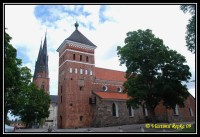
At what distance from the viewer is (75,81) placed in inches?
1371

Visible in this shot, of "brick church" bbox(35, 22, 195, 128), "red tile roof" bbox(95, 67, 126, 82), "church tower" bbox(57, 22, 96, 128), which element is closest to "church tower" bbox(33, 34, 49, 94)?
"red tile roof" bbox(95, 67, 126, 82)

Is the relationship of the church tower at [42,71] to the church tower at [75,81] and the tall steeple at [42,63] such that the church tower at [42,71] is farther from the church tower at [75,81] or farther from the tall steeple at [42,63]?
the church tower at [75,81]

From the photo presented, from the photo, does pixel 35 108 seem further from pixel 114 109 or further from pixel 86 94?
pixel 114 109

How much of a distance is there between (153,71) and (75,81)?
51.9 ft

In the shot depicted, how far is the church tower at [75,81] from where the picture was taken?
1306 inches

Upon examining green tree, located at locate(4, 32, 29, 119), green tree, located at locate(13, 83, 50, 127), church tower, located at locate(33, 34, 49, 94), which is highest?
church tower, located at locate(33, 34, 49, 94)

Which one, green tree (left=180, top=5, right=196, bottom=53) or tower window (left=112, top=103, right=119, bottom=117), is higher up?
green tree (left=180, top=5, right=196, bottom=53)

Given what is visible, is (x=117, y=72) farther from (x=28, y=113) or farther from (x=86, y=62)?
(x=28, y=113)

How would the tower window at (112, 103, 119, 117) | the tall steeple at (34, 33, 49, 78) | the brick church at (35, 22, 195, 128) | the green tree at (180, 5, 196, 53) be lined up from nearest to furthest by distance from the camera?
the green tree at (180, 5, 196, 53) → the brick church at (35, 22, 195, 128) → the tower window at (112, 103, 119, 117) → the tall steeple at (34, 33, 49, 78)

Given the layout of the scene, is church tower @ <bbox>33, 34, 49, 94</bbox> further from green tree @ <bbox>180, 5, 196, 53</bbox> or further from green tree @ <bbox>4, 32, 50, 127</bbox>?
green tree @ <bbox>180, 5, 196, 53</bbox>

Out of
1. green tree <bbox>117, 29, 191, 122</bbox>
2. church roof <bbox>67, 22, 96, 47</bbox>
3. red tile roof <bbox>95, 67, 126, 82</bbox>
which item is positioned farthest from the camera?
red tile roof <bbox>95, 67, 126, 82</bbox>

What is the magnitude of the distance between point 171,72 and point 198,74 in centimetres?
1160

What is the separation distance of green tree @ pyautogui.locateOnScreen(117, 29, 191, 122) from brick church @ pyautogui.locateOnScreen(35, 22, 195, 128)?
1054 cm

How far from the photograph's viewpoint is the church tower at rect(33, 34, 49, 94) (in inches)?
3082
